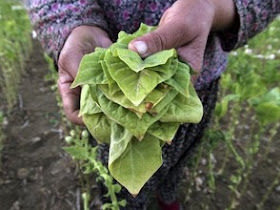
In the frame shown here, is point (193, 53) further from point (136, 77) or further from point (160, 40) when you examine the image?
point (136, 77)

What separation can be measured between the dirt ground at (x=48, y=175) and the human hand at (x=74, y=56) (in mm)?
807

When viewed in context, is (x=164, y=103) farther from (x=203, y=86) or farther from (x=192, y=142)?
(x=192, y=142)

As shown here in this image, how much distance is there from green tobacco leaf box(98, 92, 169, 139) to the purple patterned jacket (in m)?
0.38

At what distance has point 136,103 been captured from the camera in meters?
0.46

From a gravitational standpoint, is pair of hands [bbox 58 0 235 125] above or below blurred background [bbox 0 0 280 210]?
above

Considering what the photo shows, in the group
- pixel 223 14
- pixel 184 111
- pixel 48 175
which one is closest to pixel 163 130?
pixel 184 111

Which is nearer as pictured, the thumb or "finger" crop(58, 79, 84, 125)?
the thumb

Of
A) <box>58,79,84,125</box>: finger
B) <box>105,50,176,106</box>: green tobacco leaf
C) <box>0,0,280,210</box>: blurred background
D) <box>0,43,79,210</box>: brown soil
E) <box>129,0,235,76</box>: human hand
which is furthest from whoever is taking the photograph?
<box>0,43,79,210</box>: brown soil

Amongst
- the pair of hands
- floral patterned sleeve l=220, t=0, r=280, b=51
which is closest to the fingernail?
the pair of hands

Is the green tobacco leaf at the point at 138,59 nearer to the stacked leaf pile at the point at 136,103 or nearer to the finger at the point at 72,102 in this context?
the stacked leaf pile at the point at 136,103

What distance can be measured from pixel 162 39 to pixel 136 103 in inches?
7.7

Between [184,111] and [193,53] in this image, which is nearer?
[184,111]

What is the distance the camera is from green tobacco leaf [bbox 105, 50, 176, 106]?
0.47 metres

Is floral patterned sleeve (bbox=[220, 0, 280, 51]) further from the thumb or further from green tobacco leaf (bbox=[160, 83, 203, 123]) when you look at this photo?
green tobacco leaf (bbox=[160, 83, 203, 123])
